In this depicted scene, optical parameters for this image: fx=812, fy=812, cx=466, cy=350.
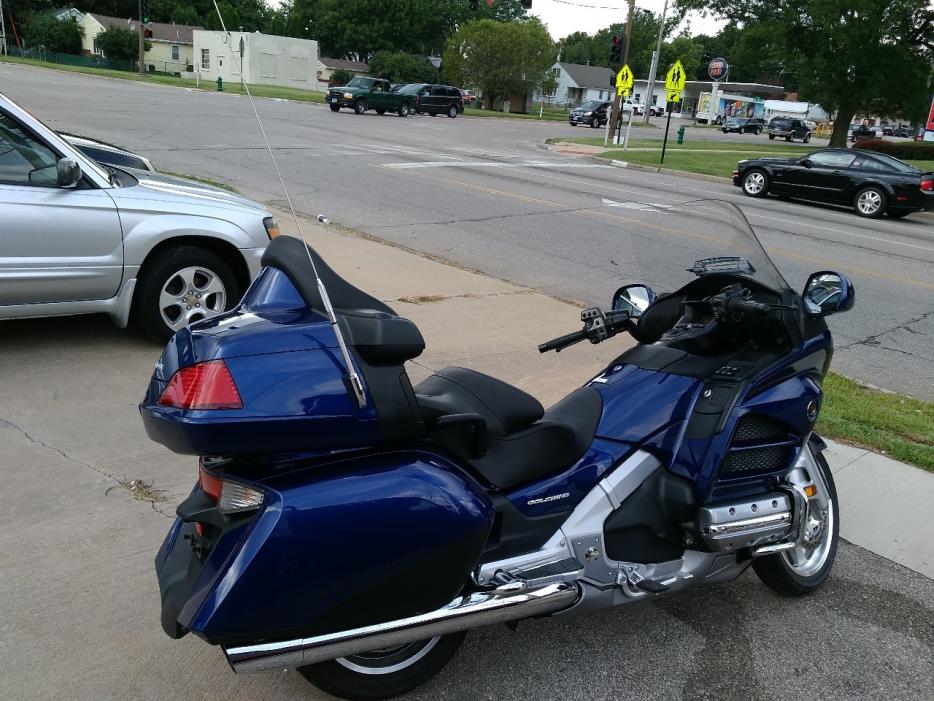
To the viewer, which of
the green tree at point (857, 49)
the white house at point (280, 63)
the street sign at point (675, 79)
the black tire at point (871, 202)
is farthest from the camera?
the white house at point (280, 63)

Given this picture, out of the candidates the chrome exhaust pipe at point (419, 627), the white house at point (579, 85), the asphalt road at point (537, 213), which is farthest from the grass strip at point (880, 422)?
the white house at point (579, 85)

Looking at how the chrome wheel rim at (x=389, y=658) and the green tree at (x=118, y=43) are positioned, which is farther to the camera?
the green tree at (x=118, y=43)

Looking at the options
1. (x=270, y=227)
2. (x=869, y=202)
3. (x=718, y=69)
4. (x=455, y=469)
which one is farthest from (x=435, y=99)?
(x=455, y=469)

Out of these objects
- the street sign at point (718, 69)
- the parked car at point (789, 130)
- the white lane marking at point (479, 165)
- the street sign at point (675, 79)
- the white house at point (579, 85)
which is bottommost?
the white lane marking at point (479, 165)

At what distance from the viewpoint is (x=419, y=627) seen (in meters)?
2.41

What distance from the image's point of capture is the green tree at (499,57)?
215 ft

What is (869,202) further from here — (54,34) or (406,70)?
(54,34)

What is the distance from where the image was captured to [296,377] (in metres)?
2.17

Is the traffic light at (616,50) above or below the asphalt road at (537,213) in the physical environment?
above

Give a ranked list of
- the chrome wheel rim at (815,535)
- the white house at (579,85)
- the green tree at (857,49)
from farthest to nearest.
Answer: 1. the white house at (579,85)
2. the green tree at (857,49)
3. the chrome wheel rim at (815,535)

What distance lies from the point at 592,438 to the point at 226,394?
1.32 m

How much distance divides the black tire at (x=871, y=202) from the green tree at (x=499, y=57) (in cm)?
5116

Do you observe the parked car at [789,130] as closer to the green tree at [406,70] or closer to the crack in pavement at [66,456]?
the green tree at [406,70]

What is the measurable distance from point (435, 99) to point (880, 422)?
4478 cm
